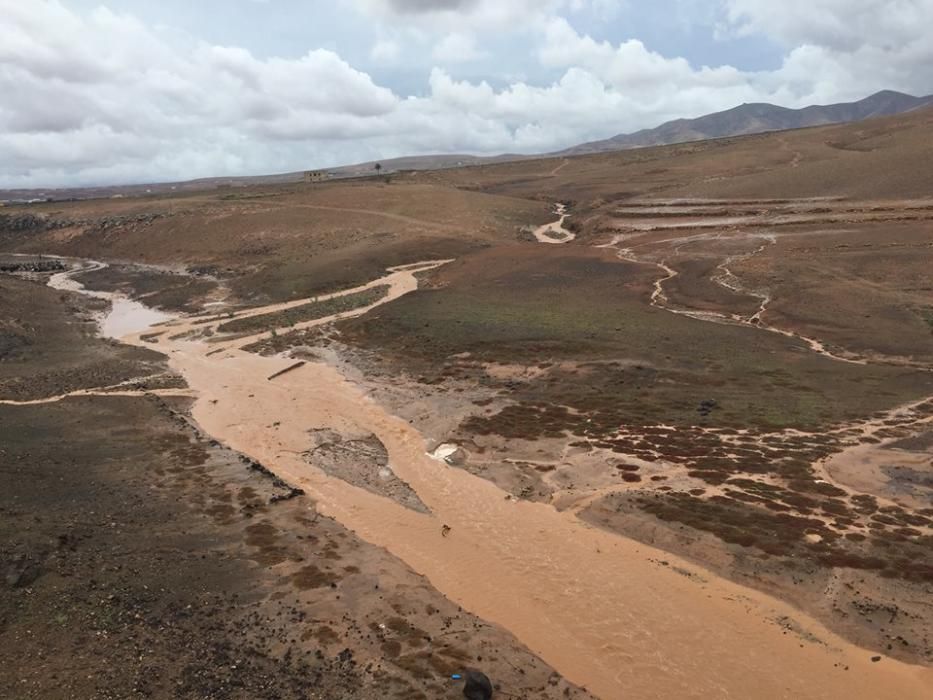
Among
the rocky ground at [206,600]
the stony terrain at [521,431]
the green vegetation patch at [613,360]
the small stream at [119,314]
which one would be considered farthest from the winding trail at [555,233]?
the rocky ground at [206,600]

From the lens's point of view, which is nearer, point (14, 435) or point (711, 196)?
point (14, 435)

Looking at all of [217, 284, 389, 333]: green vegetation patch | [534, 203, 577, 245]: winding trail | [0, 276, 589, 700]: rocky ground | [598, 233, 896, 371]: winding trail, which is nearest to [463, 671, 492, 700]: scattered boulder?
[0, 276, 589, 700]: rocky ground

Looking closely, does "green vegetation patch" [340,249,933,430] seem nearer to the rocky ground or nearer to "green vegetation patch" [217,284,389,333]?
"green vegetation patch" [217,284,389,333]

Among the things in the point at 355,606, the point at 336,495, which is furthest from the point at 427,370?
the point at 355,606

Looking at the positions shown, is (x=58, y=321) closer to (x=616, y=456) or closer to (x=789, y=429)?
(x=616, y=456)

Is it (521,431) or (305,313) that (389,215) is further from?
(521,431)
